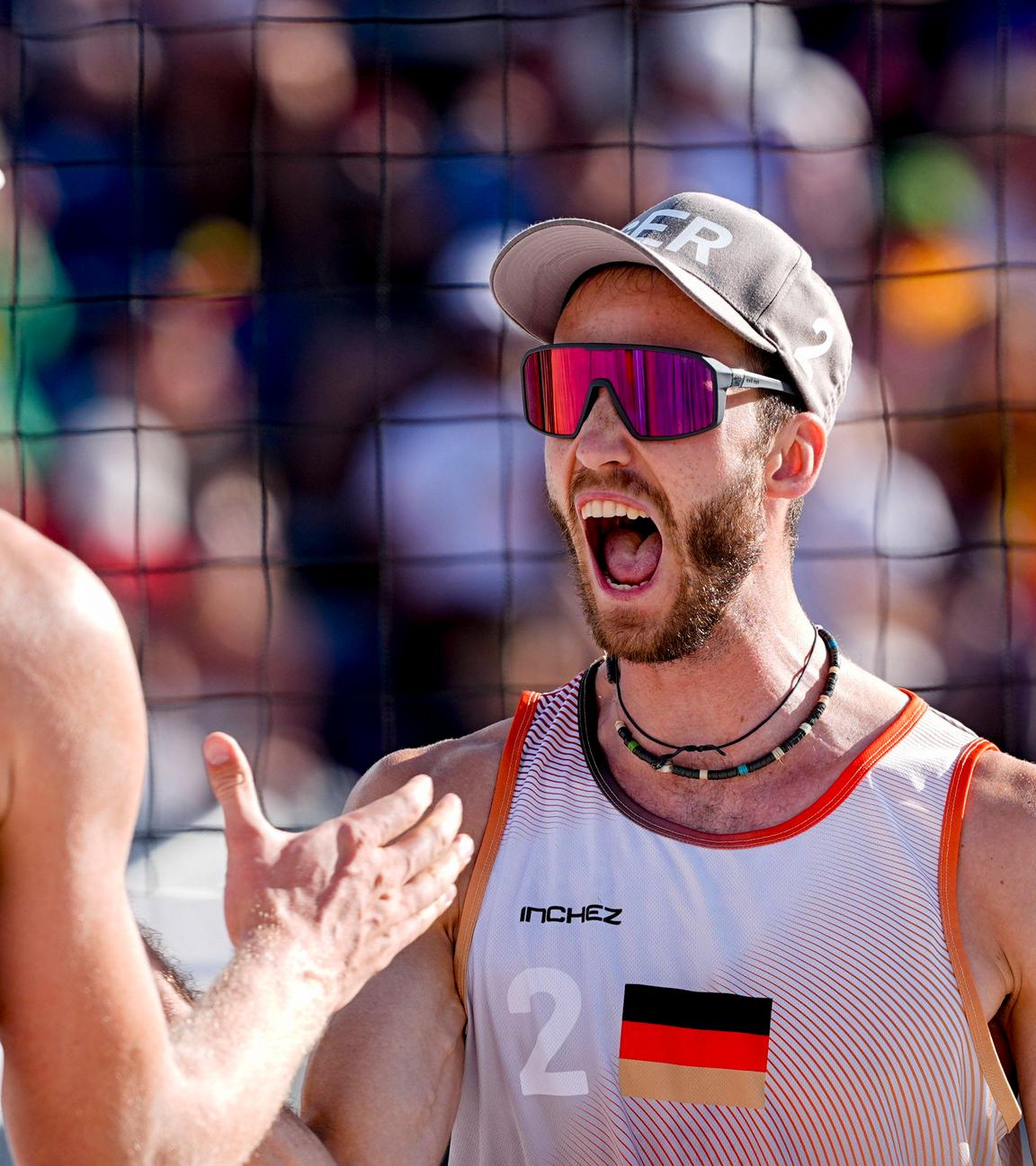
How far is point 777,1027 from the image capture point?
1.67 meters

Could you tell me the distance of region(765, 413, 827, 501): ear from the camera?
1.95m

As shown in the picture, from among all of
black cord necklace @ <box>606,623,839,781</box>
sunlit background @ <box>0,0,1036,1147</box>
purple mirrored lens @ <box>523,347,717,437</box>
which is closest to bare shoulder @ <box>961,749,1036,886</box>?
black cord necklace @ <box>606,623,839,781</box>

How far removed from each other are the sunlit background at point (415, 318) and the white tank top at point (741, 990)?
2.52 m

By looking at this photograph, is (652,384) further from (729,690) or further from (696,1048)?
(696,1048)

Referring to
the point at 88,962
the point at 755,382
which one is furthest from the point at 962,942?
the point at 88,962

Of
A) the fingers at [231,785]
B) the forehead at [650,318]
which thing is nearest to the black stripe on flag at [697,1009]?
the fingers at [231,785]

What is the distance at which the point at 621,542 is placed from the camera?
78.6 inches

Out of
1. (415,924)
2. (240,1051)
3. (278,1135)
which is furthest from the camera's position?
(278,1135)

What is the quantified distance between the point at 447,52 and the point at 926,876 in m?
3.70

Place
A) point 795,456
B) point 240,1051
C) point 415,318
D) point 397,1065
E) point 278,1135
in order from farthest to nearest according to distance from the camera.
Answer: point 415,318, point 795,456, point 397,1065, point 278,1135, point 240,1051

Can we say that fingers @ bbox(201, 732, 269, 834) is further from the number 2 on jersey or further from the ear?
the ear

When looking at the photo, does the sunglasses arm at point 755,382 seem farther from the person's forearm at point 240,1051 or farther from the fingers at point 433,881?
the person's forearm at point 240,1051

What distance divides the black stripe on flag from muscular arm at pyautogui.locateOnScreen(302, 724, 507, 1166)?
0.73ft

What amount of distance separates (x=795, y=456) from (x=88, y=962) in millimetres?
1189
